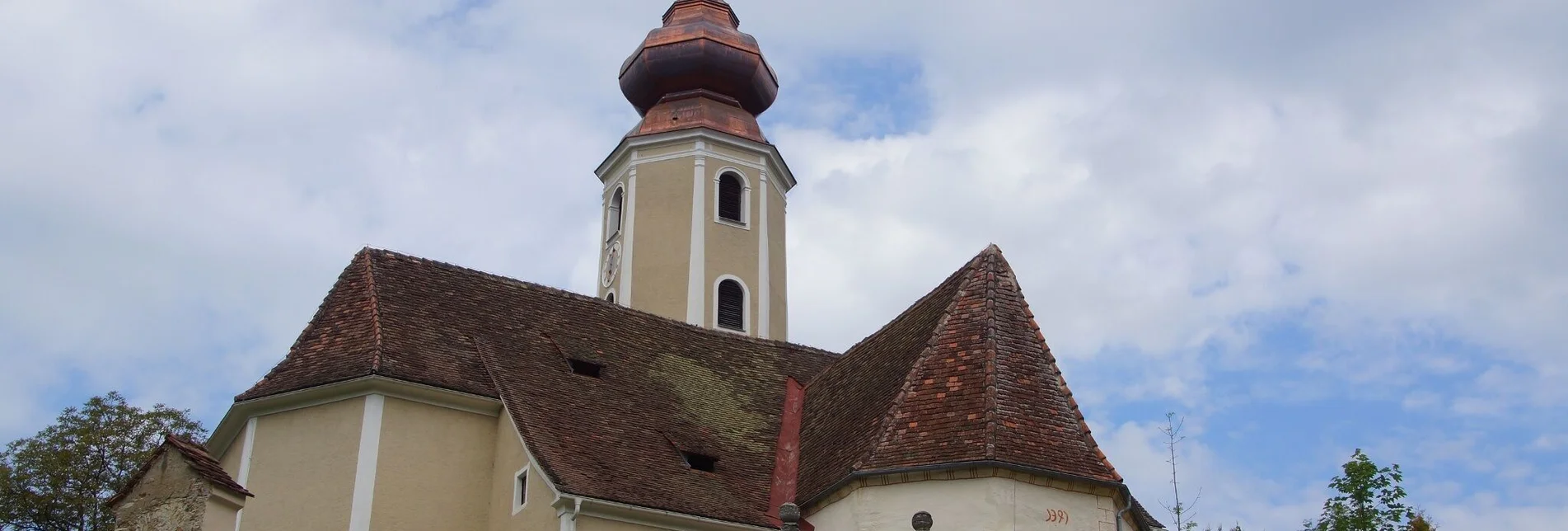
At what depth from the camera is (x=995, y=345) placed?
19.4 metres

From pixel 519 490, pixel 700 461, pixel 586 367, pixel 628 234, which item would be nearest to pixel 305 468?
pixel 519 490

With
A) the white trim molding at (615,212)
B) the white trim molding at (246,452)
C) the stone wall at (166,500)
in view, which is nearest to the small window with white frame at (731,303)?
the white trim molding at (615,212)

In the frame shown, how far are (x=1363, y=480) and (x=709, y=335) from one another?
10454 mm

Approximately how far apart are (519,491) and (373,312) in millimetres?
3405

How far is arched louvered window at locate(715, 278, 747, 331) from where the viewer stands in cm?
3209

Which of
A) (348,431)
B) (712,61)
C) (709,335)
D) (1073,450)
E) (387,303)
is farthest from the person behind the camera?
A: (712,61)

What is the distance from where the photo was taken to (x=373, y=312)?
2114cm

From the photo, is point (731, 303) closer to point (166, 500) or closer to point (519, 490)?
point (519, 490)

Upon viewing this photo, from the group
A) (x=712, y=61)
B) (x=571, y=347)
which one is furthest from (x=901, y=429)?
(x=712, y=61)

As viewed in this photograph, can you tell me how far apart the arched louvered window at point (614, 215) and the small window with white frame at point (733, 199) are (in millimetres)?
2145

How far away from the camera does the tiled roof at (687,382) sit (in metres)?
18.8

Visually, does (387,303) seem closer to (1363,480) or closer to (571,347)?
(571,347)

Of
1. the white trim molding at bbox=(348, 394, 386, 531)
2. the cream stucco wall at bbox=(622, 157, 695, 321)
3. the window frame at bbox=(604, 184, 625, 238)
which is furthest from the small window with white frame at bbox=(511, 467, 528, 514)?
the window frame at bbox=(604, 184, 625, 238)

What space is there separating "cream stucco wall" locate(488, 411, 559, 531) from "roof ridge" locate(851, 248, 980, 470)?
11.9 ft
